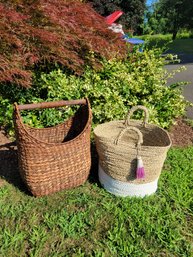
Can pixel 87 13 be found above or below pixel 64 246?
above

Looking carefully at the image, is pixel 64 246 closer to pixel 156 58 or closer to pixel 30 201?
pixel 30 201

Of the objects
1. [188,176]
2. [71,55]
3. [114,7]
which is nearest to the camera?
[188,176]

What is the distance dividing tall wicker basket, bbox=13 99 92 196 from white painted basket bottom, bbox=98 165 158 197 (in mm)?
227

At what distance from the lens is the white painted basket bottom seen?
242 cm

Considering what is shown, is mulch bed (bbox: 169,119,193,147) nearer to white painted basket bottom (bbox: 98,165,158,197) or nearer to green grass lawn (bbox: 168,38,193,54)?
white painted basket bottom (bbox: 98,165,158,197)

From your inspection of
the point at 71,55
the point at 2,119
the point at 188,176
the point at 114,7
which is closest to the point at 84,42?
the point at 71,55

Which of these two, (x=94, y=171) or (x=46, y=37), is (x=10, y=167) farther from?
(x=46, y=37)

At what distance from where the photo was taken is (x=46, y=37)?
3.08m

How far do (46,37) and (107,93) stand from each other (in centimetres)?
99

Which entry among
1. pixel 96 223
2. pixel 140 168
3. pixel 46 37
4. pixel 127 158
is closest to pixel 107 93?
pixel 46 37

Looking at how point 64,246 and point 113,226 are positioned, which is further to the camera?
point 113,226

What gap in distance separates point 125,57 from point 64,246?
296 cm

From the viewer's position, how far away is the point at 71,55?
339 centimetres

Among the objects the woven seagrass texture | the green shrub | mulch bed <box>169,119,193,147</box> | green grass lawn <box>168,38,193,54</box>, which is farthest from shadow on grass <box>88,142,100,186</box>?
green grass lawn <box>168,38,193,54</box>
